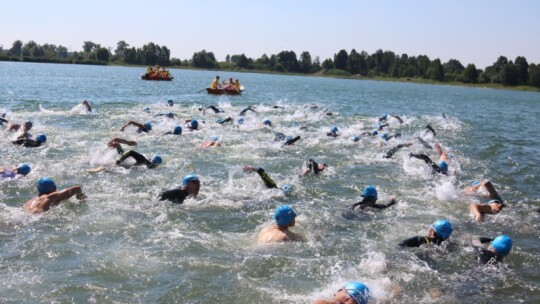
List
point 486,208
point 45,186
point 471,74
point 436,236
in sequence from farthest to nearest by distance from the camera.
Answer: point 471,74 → point 486,208 → point 45,186 → point 436,236

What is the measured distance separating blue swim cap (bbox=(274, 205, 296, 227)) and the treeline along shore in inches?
4839

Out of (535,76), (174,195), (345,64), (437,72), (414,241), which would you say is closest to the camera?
(414,241)

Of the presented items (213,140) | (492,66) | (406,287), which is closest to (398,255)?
(406,287)

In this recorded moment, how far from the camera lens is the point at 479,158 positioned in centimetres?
1973

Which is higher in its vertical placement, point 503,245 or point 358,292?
point 358,292

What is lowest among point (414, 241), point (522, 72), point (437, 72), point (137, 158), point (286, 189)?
point (286, 189)

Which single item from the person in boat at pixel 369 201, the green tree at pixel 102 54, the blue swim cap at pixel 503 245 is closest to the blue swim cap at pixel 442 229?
the blue swim cap at pixel 503 245

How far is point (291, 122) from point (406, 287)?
2104cm

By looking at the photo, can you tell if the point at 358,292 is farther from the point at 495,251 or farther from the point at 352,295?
the point at 495,251

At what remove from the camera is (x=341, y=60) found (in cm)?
17012

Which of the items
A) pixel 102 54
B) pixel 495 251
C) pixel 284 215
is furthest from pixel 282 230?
pixel 102 54

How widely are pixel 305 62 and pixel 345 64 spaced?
1382 centimetres

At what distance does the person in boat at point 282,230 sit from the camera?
28.2ft

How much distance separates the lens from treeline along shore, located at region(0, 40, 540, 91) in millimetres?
119375
